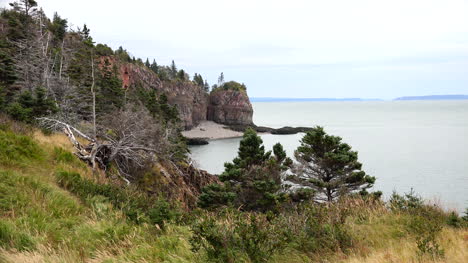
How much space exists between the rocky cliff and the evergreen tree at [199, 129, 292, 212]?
71.5 metres

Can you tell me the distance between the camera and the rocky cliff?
99.6 metres

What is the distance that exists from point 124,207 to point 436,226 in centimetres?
661

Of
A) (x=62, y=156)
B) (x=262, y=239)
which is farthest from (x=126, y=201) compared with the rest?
(x=62, y=156)

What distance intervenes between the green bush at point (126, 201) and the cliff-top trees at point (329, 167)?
18.0m

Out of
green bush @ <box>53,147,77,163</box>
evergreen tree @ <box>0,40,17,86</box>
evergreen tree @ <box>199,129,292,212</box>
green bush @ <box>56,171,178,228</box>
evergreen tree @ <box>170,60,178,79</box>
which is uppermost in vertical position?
evergreen tree @ <box>170,60,178,79</box>

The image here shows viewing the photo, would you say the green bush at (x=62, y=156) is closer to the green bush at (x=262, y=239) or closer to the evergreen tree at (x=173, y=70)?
the green bush at (x=262, y=239)

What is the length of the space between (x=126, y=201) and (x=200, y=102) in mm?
118273

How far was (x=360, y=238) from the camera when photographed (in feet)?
18.9

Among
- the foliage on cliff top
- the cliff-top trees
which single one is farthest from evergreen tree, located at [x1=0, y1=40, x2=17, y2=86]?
the foliage on cliff top

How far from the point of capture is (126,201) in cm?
806

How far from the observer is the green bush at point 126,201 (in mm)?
6445


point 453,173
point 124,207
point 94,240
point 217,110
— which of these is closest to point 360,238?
point 94,240

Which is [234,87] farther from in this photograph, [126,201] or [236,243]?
[236,243]

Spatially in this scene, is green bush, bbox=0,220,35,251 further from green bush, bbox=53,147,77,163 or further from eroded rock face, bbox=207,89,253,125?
eroded rock face, bbox=207,89,253,125
